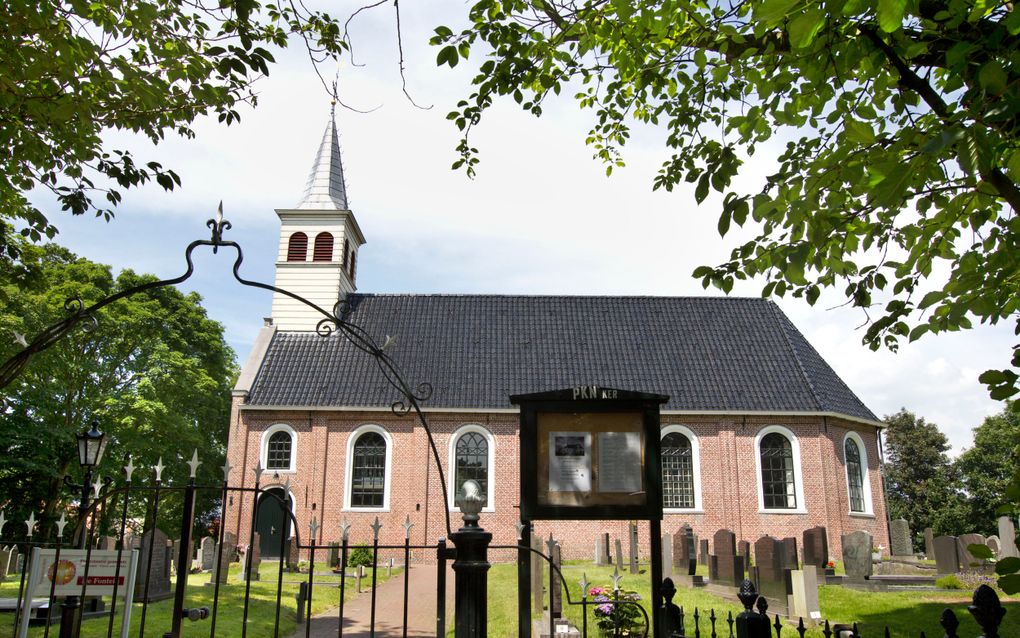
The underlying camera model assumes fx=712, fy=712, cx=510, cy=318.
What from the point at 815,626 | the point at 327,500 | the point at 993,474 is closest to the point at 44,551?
the point at 815,626

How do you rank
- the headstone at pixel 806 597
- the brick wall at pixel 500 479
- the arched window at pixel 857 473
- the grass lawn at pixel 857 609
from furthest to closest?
the arched window at pixel 857 473 < the brick wall at pixel 500 479 < the headstone at pixel 806 597 < the grass lawn at pixel 857 609

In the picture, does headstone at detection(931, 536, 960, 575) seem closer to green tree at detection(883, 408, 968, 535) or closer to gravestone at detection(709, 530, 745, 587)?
gravestone at detection(709, 530, 745, 587)

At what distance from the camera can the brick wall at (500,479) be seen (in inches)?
873

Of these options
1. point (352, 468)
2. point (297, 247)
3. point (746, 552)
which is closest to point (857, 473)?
point (746, 552)

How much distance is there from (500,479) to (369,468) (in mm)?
4262

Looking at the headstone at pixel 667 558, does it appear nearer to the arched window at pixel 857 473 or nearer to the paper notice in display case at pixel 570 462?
the arched window at pixel 857 473

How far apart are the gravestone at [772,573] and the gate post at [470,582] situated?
25.8 ft

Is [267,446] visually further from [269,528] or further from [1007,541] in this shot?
[1007,541]

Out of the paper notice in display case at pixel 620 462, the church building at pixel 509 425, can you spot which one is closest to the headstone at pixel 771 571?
the paper notice in display case at pixel 620 462

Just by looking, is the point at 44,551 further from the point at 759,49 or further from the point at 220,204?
the point at 759,49

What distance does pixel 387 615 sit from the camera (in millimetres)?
12430

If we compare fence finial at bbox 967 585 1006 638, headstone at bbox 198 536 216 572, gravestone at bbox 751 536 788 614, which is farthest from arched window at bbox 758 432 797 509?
fence finial at bbox 967 585 1006 638

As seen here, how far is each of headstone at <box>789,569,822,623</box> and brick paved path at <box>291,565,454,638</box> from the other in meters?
5.25

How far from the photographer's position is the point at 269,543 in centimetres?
2253
